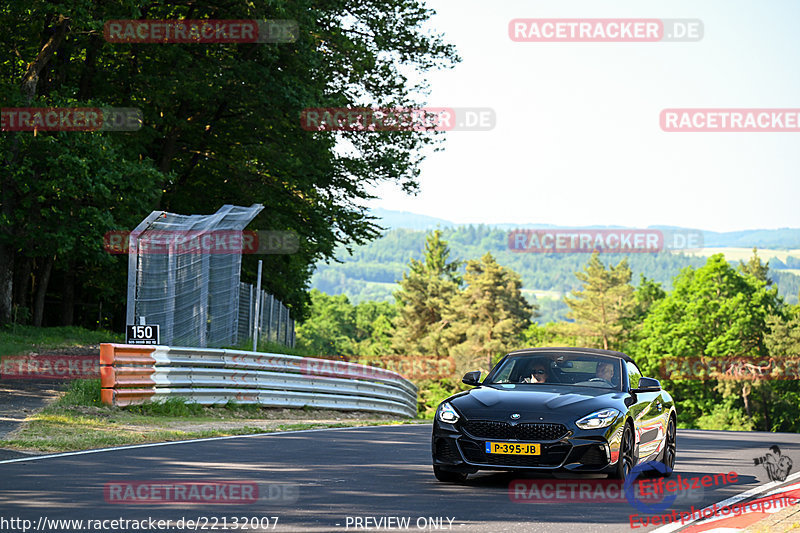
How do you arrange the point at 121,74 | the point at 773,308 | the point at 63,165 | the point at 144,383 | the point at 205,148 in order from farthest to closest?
1. the point at 773,308
2. the point at 205,148
3. the point at 121,74
4. the point at 63,165
5. the point at 144,383

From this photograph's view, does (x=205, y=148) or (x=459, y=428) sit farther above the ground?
(x=205, y=148)

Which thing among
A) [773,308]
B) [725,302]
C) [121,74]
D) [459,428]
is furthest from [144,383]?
[773,308]

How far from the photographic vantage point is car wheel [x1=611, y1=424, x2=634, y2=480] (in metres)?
9.70

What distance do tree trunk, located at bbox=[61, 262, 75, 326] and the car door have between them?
92.1ft

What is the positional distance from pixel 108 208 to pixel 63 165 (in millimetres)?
2117

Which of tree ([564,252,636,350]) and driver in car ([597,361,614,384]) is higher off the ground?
tree ([564,252,636,350])

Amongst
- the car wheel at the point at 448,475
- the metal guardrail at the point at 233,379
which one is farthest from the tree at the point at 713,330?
the car wheel at the point at 448,475

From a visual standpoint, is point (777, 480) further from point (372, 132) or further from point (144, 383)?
point (372, 132)

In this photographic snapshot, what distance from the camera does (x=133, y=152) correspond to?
29.0 m

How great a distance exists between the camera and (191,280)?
65.0 ft

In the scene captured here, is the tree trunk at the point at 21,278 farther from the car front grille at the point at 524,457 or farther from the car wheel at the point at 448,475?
the car front grille at the point at 524,457

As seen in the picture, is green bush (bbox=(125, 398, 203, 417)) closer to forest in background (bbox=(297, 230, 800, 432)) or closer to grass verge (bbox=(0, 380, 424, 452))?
grass verge (bbox=(0, 380, 424, 452))

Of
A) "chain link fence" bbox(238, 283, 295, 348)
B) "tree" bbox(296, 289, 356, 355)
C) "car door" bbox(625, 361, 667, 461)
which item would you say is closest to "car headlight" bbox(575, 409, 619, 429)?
"car door" bbox(625, 361, 667, 461)

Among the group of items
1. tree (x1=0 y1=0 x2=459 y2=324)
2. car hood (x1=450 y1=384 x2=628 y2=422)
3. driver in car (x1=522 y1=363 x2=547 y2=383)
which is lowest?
car hood (x1=450 y1=384 x2=628 y2=422)
